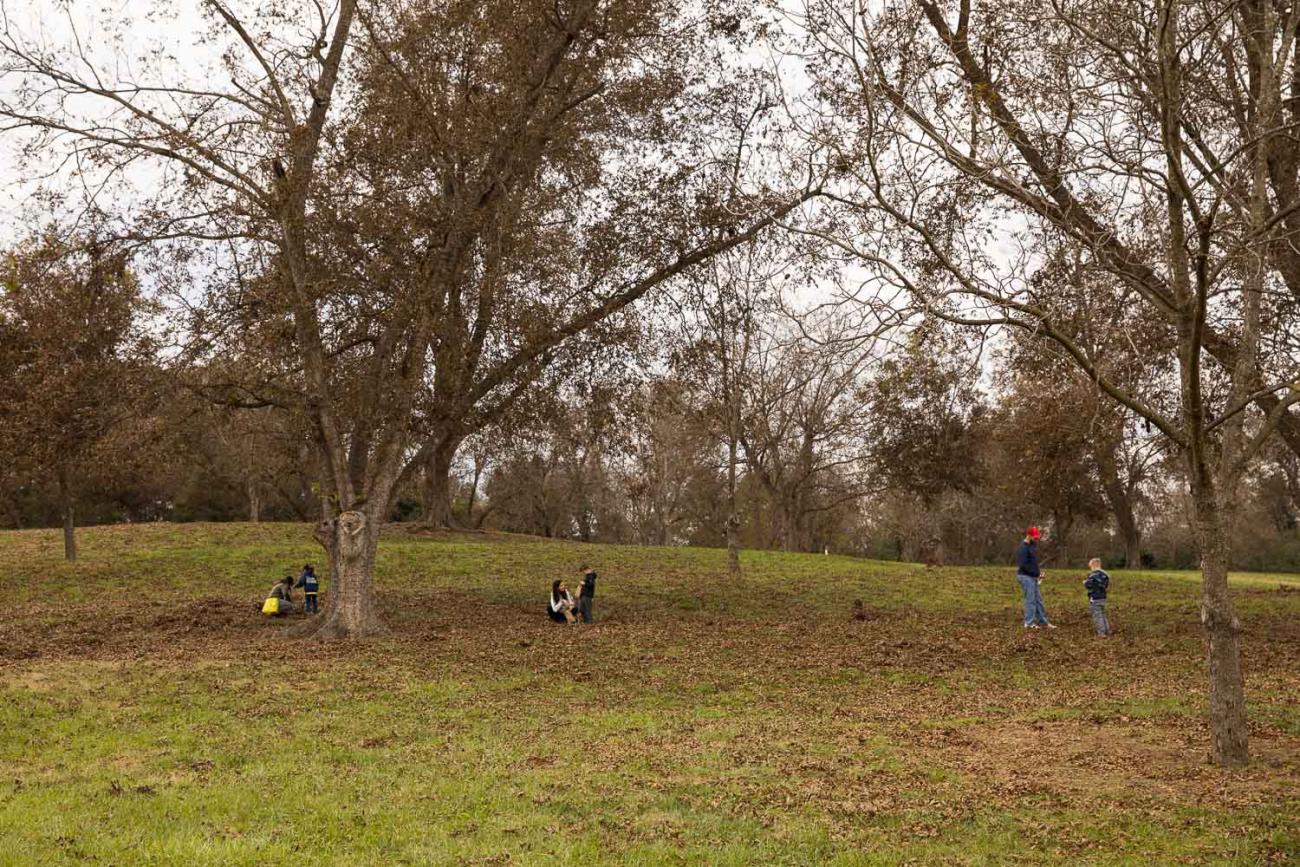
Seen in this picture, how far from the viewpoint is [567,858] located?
23.7 feet

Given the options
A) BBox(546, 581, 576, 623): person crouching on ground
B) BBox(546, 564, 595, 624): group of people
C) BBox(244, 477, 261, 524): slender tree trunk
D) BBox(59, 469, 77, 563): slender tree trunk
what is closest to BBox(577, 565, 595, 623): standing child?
BBox(546, 564, 595, 624): group of people

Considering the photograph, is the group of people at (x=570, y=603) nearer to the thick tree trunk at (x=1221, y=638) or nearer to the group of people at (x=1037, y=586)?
the group of people at (x=1037, y=586)

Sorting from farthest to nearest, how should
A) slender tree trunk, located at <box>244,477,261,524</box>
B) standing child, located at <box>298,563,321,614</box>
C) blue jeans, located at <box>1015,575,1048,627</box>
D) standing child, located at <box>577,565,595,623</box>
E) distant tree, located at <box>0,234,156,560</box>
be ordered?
slender tree trunk, located at <box>244,477,261,524</box>, standing child, located at <box>298,563,321,614</box>, standing child, located at <box>577,565,595,623</box>, blue jeans, located at <box>1015,575,1048,627</box>, distant tree, located at <box>0,234,156,560</box>

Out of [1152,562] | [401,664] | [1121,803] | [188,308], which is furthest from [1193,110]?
[1152,562]

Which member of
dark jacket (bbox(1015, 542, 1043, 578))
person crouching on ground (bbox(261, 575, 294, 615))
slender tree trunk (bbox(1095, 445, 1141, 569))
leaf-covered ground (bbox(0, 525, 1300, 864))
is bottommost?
leaf-covered ground (bbox(0, 525, 1300, 864))

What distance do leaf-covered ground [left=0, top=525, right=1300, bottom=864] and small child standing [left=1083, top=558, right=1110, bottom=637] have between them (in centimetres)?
43

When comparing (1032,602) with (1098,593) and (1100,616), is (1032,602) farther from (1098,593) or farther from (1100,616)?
(1098,593)

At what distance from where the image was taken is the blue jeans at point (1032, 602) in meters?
19.6

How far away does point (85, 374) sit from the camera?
1823 cm

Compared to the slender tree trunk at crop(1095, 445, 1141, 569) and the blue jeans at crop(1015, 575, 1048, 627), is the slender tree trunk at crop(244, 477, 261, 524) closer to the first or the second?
the slender tree trunk at crop(1095, 445, 1141, 569)

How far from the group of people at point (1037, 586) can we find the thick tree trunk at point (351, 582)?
39.3 ft

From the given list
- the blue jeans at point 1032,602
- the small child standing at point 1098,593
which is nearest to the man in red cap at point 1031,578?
the blue jeans at point 1032,602

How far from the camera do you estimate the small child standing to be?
60.6 ft

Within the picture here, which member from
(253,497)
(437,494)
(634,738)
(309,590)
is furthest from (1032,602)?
(253,497)
